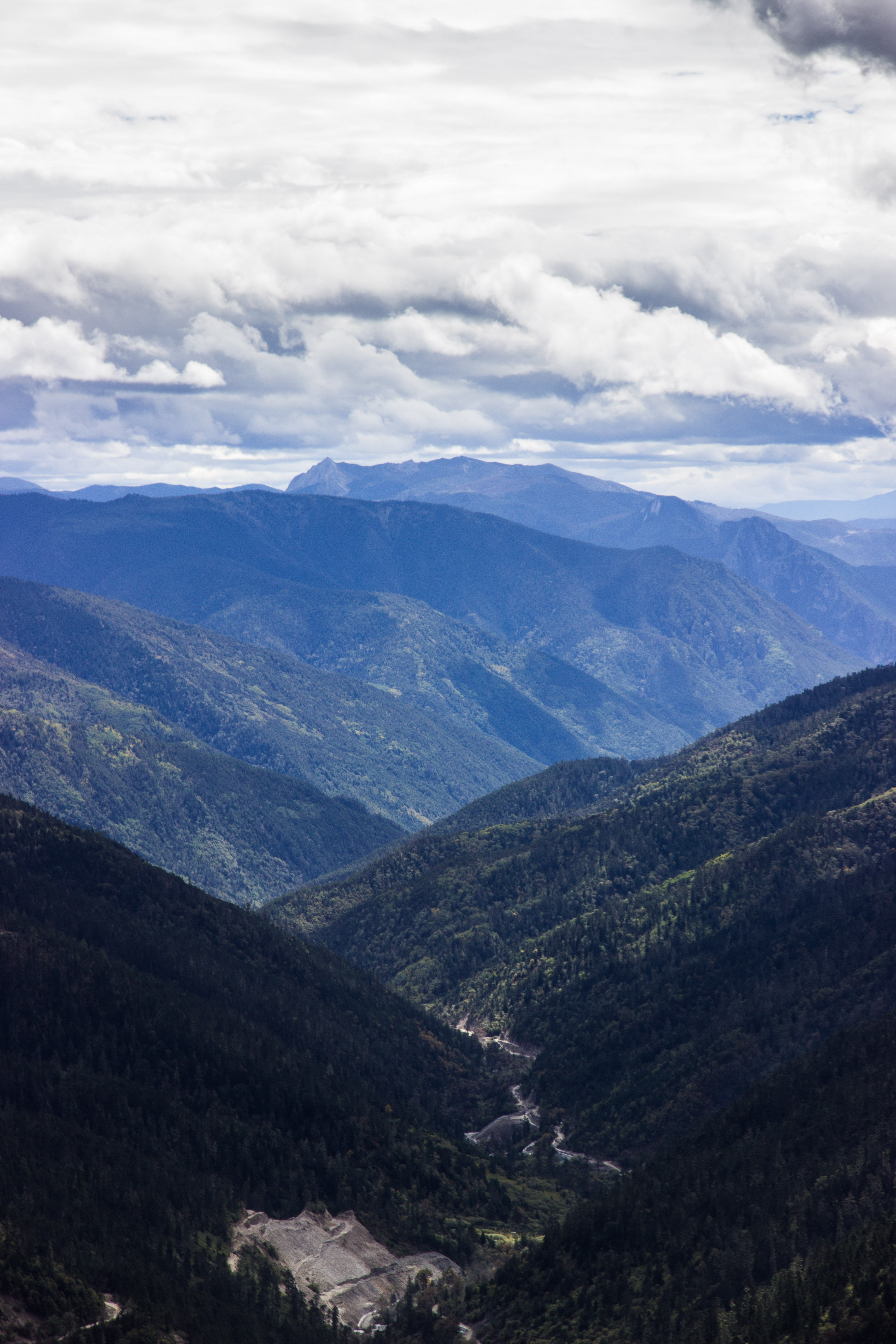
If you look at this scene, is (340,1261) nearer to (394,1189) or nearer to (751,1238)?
(394,1189)

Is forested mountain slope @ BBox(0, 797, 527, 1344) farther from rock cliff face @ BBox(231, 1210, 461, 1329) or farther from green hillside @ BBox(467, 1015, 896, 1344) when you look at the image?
green hillside @ BBox(467, 1015, 896, 1344)

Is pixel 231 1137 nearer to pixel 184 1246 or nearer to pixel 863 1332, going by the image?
pixel 184 1246

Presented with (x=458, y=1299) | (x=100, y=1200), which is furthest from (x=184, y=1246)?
(x=458, y=1299)

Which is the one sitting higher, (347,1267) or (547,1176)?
(347,1267)

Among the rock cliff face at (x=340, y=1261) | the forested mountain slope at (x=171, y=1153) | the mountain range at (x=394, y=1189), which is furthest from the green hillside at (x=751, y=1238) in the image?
the forested mountain slope at (x=171, y=1153)

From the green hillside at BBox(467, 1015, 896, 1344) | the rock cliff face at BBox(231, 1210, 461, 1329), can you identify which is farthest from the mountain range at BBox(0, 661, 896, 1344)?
the rock cliff face at BBox(231, 1210, 461, 1329)

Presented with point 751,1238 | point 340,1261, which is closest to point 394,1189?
point 340,1261

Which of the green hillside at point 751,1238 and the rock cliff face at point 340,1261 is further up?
the green hillside at point 751,1238

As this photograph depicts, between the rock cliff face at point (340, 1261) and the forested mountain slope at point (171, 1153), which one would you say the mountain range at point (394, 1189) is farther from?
the rock cliff face at point (340, 1261)

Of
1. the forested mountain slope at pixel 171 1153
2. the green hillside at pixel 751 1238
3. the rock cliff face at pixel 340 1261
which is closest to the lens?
the green hillside at pixel 751 1238
